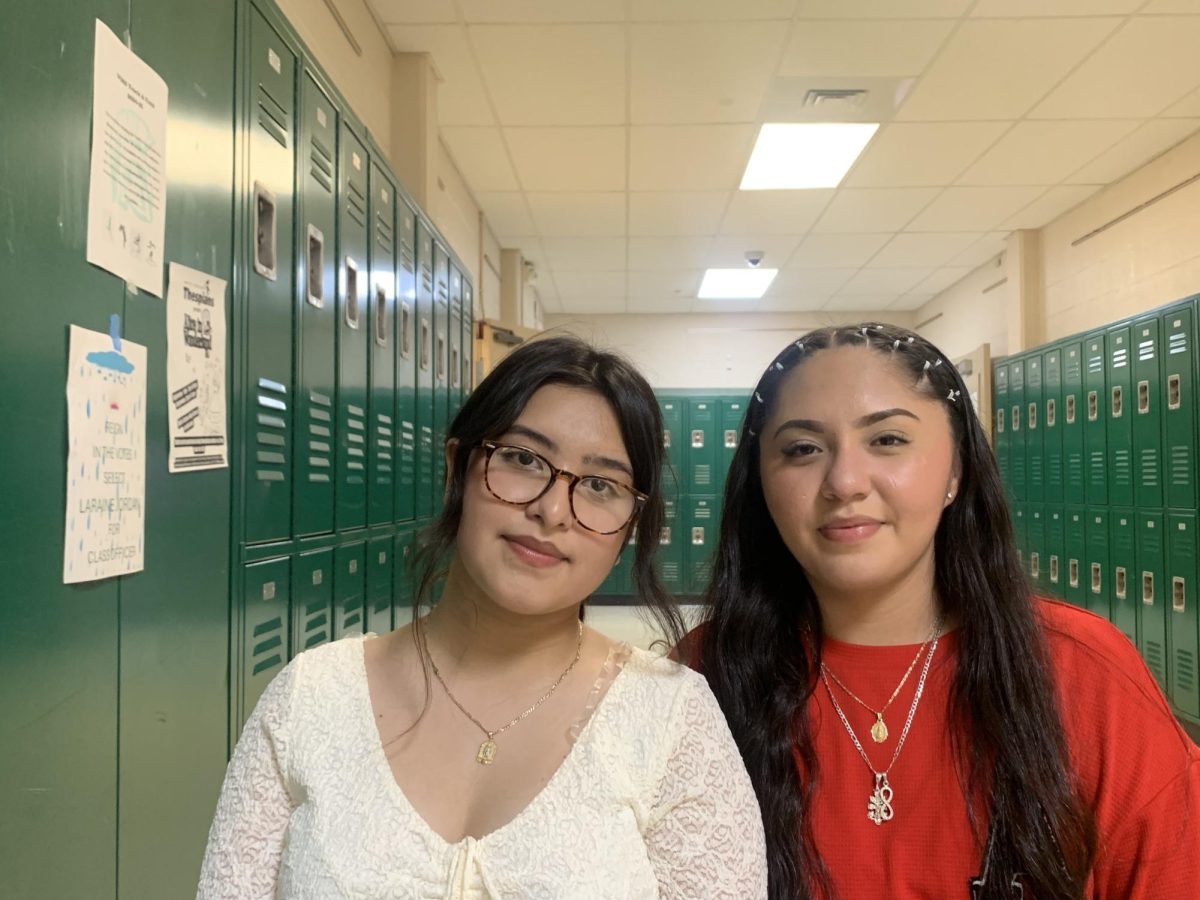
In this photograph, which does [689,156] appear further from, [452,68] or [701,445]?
[701,445]

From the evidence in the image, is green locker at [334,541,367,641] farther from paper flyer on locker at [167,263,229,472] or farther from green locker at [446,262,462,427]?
green locker at [446,262,462,427]

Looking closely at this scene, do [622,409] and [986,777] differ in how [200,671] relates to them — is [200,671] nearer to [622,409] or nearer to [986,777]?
[622,409]

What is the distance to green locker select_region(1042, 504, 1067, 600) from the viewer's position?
511 cm

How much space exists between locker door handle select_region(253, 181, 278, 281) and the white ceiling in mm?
2099

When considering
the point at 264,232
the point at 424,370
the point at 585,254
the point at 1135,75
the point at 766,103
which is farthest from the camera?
the point at 585,254

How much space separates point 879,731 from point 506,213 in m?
5.20

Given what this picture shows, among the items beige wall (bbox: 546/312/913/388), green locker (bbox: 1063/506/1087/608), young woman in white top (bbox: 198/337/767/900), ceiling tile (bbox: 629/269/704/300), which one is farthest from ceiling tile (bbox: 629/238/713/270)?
young woman in white top (bbox: 198/337/767/900)

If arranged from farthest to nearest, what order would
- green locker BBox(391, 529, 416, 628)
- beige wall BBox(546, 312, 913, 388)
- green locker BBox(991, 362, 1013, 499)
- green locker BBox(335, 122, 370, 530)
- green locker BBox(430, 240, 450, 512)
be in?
beige wall BBox(546, 312, 913, 388)
green locker BBox(991, 362, 1013, 499)
green locker BBox(430, 240, 450, 512)
green locker BBox(391, 529, 416, 628)
green locker BBox(335, 122, 370, 530)

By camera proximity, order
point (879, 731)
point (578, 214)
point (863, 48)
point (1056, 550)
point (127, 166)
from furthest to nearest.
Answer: point (578, 214) → point (1056, 550) → point (863, 48) → point (879, 731) → point (127, 166)

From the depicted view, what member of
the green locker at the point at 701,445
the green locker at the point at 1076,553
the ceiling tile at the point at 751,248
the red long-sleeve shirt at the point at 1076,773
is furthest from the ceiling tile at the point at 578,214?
the red long-sleeve shirt at the point at 1076,773

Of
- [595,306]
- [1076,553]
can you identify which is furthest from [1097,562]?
[595,306]

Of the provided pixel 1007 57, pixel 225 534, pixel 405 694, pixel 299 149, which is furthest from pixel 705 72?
pixel 405 694

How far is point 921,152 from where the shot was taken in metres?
4.71

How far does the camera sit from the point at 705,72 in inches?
149
